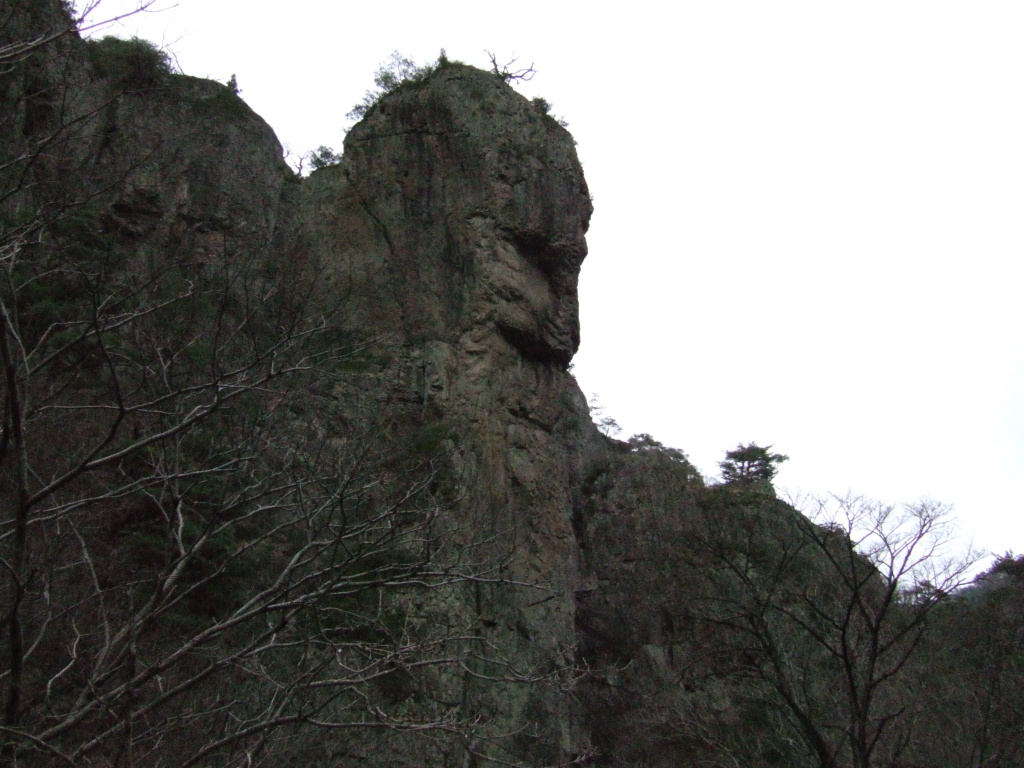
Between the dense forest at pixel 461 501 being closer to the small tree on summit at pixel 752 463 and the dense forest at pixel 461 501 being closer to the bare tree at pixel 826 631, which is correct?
the bare tree at pixel 826 631

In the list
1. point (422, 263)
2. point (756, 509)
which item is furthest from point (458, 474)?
point (756, 509)

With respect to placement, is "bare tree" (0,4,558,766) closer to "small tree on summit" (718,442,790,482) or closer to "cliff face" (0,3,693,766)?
"cliff face" (0,3,693,766)

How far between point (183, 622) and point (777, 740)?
12.5 metres

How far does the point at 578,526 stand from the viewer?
77.4ft

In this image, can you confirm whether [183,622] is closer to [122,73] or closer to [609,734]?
[609,734]

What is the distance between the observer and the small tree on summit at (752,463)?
38469 mm

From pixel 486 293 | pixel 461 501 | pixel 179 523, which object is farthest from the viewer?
pixel 486 293

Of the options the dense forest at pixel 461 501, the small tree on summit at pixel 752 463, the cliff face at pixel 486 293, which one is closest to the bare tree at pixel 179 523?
the dense forest at pixel 461 501

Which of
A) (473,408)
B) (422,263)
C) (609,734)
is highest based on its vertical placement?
(422,263)

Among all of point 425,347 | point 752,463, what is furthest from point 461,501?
point 752,463

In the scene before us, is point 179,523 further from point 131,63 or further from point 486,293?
point 131,63

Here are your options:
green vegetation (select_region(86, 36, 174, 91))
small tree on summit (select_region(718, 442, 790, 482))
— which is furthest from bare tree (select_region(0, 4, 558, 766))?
small tree on summit (select_region(718, 442, 790, 482))

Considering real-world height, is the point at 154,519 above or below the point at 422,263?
below

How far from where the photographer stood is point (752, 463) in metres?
38.9
